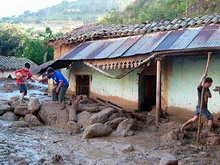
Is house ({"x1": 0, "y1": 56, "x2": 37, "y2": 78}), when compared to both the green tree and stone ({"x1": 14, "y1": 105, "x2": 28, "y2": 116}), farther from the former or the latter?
stone ({"x1": 14, "y1": 105, "x2": 28, "y2": 116})

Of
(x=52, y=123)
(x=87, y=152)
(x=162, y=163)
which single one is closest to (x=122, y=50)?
→ (x=52, y=123)

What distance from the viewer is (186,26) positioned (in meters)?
10.5

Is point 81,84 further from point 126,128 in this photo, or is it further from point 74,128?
point 126,128

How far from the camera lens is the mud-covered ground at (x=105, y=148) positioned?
687 centimetres

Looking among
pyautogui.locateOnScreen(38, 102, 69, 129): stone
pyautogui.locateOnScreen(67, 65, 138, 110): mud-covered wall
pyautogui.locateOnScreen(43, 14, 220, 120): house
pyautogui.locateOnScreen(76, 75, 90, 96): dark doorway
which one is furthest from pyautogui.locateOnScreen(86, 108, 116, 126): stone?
pyautogui.locateOnScreen(76, 75, 90, 96): dark doorway

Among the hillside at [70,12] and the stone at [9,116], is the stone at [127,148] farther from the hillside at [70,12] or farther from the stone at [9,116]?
the hillside at [70,12]

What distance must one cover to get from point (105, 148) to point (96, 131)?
1.08m

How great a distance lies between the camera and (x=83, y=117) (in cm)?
1045

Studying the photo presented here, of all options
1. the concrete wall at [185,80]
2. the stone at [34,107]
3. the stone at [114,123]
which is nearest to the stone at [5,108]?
the stone at [34,107]

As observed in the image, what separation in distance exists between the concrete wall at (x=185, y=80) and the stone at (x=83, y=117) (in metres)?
2.59

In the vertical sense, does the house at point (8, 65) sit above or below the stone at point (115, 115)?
above

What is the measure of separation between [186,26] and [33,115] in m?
5.74

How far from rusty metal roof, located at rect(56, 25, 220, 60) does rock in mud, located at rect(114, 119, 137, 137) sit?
2.08 m

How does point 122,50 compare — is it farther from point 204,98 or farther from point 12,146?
point 12,146
